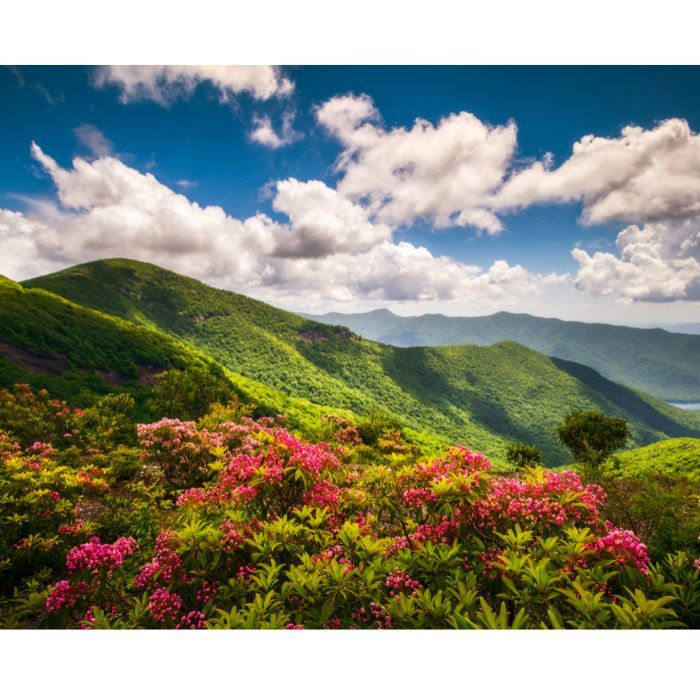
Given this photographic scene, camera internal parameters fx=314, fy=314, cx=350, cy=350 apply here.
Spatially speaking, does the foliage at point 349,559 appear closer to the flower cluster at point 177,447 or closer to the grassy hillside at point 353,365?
the flower cluster at point 177,447

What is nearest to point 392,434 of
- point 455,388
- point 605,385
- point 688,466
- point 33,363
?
point 33,363

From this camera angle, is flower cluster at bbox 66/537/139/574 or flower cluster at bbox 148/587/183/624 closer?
flower cluster at bbox 148/587/183/624

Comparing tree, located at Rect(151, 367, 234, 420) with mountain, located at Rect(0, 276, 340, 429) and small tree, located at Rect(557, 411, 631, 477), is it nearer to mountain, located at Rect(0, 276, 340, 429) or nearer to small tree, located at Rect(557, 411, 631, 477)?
mountain, located at Rect(0, 276, 340, 429)

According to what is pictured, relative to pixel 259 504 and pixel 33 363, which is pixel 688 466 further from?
pixel 33 363

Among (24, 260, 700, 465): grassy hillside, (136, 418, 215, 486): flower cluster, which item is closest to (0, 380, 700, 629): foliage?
(136, 418, 215, 486): flower cluster

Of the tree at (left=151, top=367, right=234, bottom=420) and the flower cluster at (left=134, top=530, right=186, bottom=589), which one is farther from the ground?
the tree at (left=151, top=367, right=234, bottom=420)

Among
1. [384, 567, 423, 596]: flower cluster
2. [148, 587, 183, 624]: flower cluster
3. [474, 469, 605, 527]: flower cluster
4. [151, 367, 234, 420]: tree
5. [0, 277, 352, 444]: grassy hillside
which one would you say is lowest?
[148, 587, 183, 624]: flower cluster

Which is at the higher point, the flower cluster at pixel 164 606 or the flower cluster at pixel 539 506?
the flower cluster at pixel 539 506

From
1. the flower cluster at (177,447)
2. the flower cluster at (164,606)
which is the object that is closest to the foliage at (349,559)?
the flower cluster at (164,606)

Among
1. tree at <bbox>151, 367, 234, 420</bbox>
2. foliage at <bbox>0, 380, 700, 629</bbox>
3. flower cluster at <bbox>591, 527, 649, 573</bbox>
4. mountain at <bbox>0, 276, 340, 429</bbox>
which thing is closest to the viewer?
foliage at <bbox>0, 380, 700, 629</bbox>
